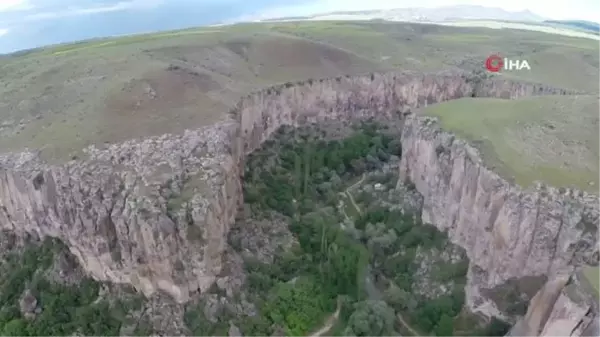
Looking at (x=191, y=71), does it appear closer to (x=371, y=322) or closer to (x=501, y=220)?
(x=371, y=322)

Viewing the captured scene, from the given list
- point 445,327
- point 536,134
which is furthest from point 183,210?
point 536,134

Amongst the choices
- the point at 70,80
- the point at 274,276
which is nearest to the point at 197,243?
the point at 274,276

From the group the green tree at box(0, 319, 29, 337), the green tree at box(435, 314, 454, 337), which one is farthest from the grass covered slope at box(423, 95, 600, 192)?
the green tree at box(0, 319, 29, 337)

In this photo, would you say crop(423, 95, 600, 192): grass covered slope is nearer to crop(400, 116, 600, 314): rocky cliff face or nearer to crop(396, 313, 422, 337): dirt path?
crop(400, 116, 600, 314): rocky cliff face

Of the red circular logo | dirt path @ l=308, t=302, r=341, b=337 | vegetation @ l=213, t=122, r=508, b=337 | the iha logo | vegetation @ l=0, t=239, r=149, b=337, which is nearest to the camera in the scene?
vegetation @ l=0, t=239, r=149, b=337

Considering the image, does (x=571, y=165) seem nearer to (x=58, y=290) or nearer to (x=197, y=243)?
(x=197, y=243)
